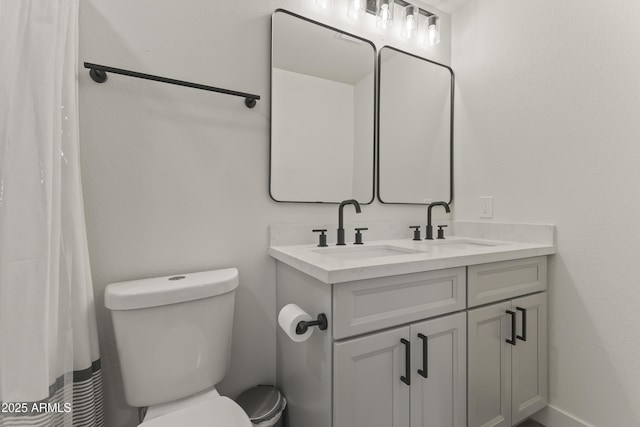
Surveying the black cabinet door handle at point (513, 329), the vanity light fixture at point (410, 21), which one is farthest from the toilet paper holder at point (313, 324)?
the vanity light fixture at point (410, 21)

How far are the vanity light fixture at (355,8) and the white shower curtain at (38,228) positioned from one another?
1122mm

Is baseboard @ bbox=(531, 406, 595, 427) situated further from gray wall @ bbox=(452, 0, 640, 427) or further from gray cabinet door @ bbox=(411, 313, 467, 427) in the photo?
gray cabinet door @ bbox=(411, 313, 467, 427)

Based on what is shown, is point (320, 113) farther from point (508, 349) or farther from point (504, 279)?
point (508, 349)

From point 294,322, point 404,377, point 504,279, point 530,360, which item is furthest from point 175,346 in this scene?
point 530,360

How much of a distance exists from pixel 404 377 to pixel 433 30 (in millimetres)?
1724

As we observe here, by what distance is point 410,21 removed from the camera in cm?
154

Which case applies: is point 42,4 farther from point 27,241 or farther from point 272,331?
point 272,331

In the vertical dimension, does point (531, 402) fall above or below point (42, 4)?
below

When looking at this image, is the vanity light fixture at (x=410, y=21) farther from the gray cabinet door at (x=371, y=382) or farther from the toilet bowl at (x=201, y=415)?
the toilet bowl at (x=201, y=415)

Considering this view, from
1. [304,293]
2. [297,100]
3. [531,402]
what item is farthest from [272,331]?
[531,402]

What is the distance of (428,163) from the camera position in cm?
169

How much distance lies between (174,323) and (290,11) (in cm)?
135

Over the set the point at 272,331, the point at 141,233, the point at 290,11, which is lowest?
the point at 272,331

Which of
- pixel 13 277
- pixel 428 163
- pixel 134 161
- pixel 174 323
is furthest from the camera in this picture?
pixel 428 163
